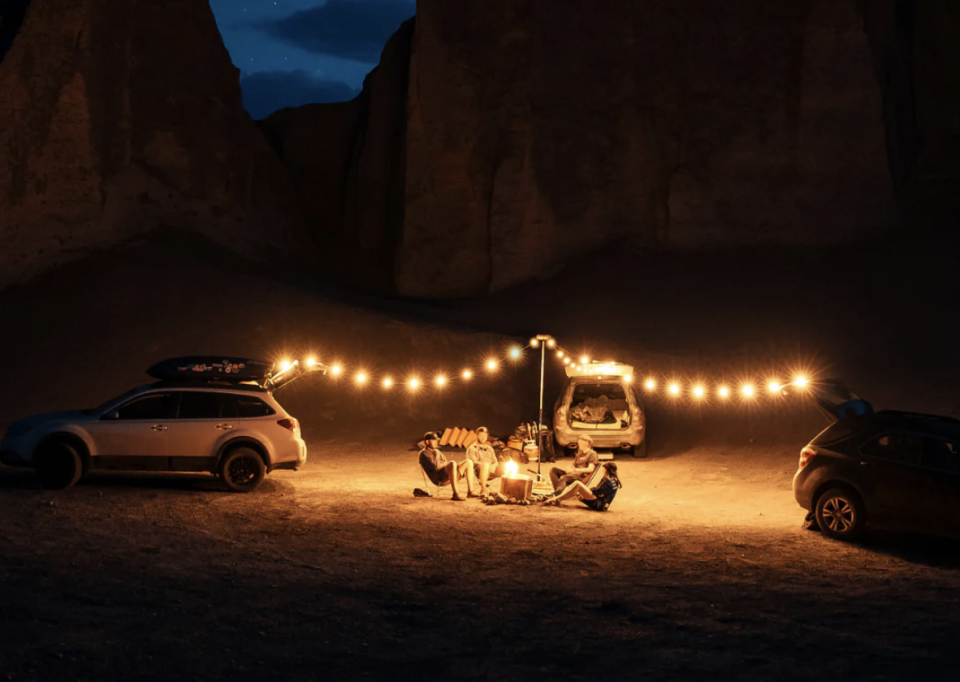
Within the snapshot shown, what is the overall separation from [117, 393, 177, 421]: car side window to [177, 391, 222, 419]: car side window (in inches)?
4.9

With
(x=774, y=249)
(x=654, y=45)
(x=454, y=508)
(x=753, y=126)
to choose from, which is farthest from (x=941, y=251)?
(x=454, y=508)

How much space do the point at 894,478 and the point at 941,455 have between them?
1.81 feet

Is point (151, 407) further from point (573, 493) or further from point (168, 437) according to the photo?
point (573, 493)

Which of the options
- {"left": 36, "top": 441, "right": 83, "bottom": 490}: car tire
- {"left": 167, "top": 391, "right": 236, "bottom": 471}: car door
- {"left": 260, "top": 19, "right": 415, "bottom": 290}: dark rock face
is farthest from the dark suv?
{"left": 260, "top": 19, "right": 415, "bottom": 290}: dark rock face

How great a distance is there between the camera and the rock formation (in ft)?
99.0

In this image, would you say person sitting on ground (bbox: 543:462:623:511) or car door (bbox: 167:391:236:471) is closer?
person sitting on ground (bbox: 543:462:623:511)

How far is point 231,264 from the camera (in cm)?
2956

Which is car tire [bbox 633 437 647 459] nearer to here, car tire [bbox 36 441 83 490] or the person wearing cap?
the person wearing cap

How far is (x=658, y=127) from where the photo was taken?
1236 inches

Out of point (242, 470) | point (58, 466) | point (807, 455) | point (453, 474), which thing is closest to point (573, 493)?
point (453, 474)

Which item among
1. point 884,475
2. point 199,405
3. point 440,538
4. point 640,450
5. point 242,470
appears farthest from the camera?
point 640,450

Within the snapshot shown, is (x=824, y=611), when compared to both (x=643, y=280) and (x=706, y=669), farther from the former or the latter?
(x=643, y=280)

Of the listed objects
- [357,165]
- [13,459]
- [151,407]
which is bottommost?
[13,459]

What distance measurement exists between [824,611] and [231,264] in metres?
25.0
